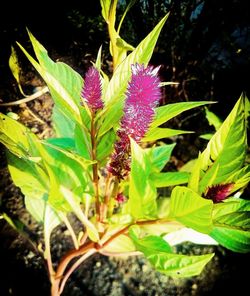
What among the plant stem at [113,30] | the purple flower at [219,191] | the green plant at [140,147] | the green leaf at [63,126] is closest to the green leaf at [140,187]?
the green plant at [140,147]

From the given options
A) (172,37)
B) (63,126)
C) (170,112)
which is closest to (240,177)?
(170,112)

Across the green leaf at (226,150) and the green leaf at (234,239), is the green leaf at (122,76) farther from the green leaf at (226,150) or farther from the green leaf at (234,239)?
the green leaf at (234,239)

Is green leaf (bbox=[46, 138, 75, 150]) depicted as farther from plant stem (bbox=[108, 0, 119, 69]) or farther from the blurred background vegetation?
the blurred background vegetation

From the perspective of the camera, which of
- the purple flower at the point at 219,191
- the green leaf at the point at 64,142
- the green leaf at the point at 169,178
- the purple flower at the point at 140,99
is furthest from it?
the green leaf at the point at 64,142

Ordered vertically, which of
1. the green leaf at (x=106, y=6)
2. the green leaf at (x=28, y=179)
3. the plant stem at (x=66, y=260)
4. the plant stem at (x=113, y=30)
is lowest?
the plant stem at (x=66, y=260)

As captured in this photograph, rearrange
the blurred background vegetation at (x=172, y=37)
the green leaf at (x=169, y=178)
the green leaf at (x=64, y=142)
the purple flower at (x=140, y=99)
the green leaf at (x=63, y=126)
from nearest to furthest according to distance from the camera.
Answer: the purple flower at (x=140, y=99) < the green leaf at (x=169, y=178) < the green leaf at (x=64, y=142) < the green leaf at (x=63, y=126) < the blurred background vegetation at (x=172, y=37)

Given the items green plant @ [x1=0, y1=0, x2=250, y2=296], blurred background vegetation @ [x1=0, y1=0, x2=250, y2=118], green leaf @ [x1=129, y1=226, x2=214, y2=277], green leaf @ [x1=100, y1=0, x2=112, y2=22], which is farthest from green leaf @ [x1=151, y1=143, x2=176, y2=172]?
blurred background vegetation @ [x1=0, y1=0, x2=250, y2=118]

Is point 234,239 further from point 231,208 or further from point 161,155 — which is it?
point 161,155

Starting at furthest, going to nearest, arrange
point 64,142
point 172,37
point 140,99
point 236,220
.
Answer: point 172,37 → point 64,142 → point 236,220 → point 140,99
